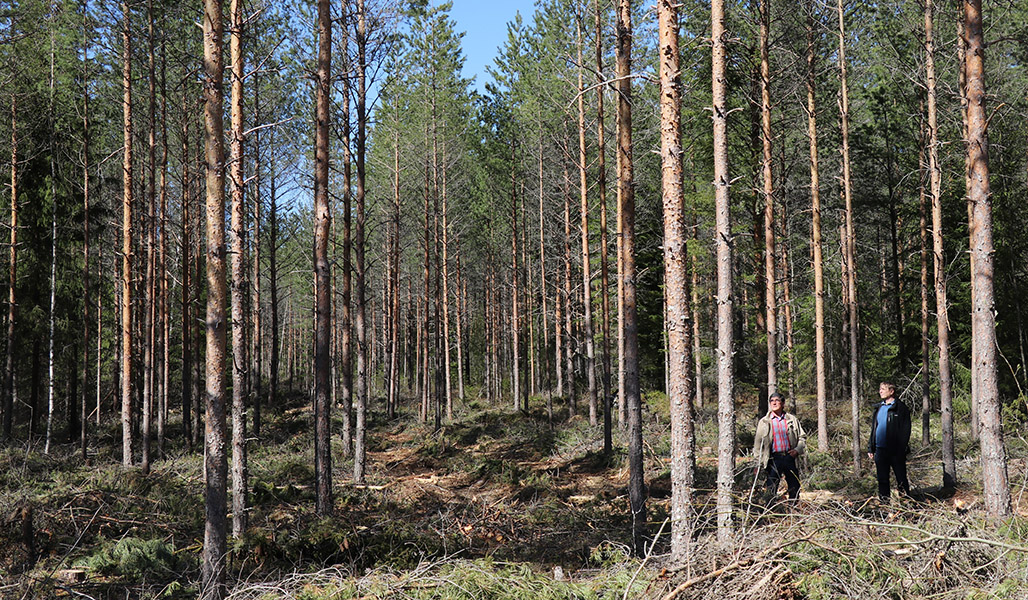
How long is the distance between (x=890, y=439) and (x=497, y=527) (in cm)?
572

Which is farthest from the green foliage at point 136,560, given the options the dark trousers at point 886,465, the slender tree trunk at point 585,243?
the slender tree trunk at point 585,243

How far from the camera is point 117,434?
20750mm

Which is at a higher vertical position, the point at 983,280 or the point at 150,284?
the point at 150,284

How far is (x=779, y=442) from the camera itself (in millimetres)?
8695

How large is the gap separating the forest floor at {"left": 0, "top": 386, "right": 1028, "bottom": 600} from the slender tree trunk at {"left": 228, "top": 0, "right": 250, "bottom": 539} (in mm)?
730

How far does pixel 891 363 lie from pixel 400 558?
1957cm

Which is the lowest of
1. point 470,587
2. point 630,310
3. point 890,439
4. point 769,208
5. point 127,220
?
point 470,587

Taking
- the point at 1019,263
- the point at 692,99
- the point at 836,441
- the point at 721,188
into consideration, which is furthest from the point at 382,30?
the point at 1019,263

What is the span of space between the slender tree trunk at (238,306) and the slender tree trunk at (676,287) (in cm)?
494

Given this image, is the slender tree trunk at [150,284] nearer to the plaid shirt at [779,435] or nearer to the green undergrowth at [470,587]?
the green undergrowth at [470,587]

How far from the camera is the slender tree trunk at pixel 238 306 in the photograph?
7.95 metres

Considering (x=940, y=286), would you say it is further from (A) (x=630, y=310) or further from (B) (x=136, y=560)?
(B) (x=136, y=560)

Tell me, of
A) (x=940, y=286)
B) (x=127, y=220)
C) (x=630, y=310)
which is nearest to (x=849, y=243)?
(x=940, y=286)

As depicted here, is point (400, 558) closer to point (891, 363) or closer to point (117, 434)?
point (117, 434)
